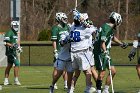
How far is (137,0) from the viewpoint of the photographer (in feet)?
204

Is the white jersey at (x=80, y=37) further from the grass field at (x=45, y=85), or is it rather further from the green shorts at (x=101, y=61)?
the grass field at (x=45, y=85)

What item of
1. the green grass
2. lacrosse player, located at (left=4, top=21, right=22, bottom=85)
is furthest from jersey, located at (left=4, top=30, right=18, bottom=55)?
the green grass

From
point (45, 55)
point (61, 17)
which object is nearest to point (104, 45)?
point (61, 17)

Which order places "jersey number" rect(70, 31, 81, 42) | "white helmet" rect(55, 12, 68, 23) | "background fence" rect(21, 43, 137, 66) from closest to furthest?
"jersey number" rect(70, 31, 81, 42) → "white helmet" rect(55, 12, 68, 23) → "background fence" rect(21, 43, 137, 66)

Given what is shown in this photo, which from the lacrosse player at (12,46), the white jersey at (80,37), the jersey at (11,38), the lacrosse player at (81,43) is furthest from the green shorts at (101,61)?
the jersey at (11,38)

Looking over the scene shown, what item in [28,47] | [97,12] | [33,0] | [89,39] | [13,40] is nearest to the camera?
[89,39]

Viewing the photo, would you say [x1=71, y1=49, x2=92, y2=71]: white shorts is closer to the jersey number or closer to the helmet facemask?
the jersey number

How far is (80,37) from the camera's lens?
15.3 meters

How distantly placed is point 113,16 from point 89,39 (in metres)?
1.29

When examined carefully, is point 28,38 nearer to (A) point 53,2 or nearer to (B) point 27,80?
(A) point 53,2

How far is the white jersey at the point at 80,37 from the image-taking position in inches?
601

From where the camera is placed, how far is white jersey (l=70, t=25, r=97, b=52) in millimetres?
15266

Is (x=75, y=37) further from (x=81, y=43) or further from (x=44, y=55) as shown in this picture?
(x=44, y=55)

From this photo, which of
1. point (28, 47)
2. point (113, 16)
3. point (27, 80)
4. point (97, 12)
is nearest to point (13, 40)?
point (27, 80)
